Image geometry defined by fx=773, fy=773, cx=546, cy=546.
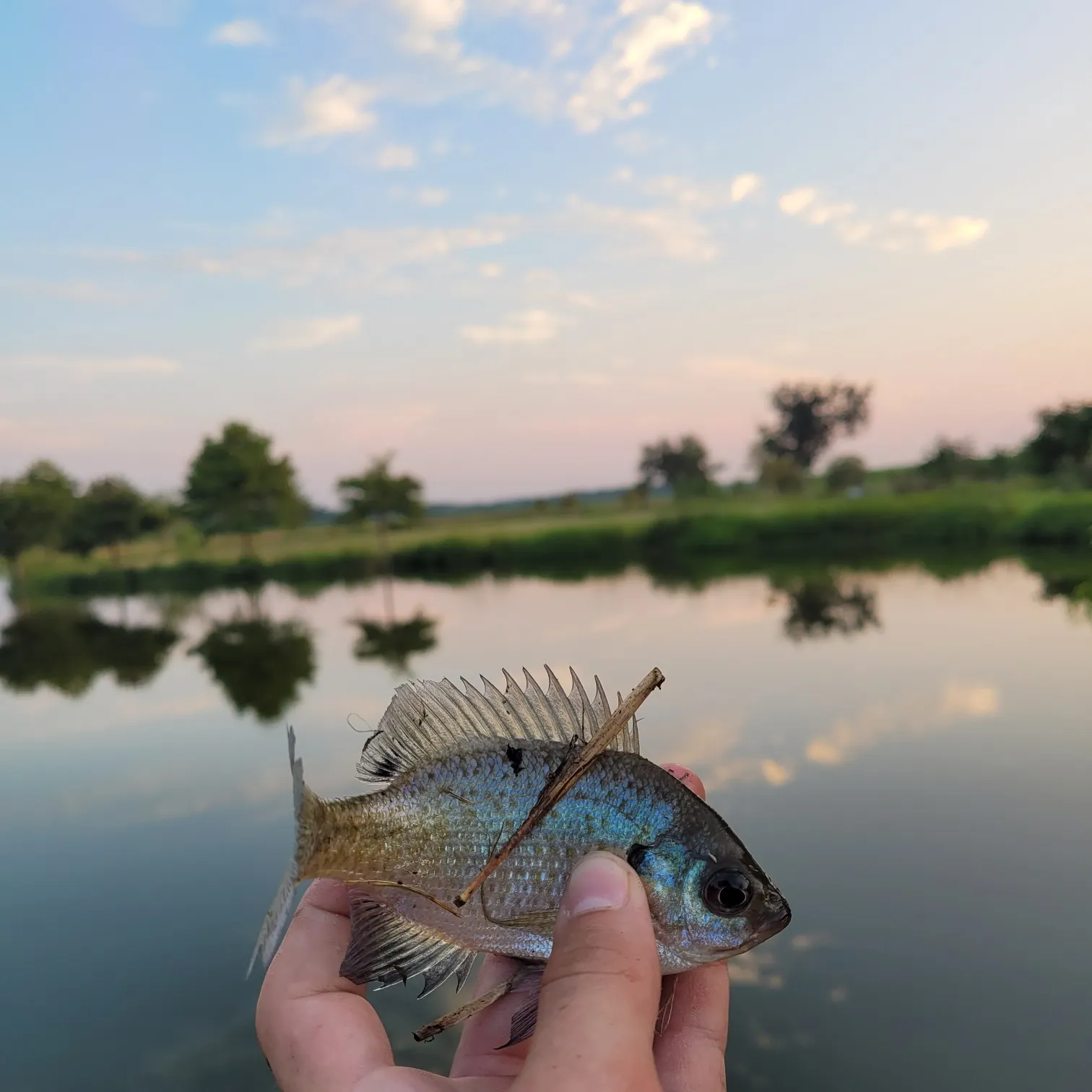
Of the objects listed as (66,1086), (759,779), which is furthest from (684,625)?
(66,1086)

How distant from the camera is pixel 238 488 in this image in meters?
66.8

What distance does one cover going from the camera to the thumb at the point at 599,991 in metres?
1.91

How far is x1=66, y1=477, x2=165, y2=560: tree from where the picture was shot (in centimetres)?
7262

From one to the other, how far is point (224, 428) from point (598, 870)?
239ft

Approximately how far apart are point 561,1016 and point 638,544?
59.3 metres

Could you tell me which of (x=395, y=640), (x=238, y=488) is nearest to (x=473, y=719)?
(x=395, y=640)

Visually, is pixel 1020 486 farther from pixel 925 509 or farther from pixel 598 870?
pixel 598 870

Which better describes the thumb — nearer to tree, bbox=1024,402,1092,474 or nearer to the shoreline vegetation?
the shoreline vegetation

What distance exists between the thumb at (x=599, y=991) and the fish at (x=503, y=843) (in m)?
0.16

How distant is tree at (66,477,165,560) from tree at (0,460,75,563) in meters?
1.03

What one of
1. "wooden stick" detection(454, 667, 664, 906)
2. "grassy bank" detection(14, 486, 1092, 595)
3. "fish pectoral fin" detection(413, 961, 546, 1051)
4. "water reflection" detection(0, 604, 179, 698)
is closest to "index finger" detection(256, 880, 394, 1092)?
"fish pectoral fin" detection(413, 961, 546, 1051)

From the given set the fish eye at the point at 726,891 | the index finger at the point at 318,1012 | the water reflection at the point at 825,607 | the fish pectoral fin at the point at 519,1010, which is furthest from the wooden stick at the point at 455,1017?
the water reflection at the point at 825,607

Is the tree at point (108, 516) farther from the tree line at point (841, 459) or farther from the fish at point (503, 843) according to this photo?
the fish at point (503, 843)

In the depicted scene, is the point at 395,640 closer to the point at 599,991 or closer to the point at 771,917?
the point at 771,917
